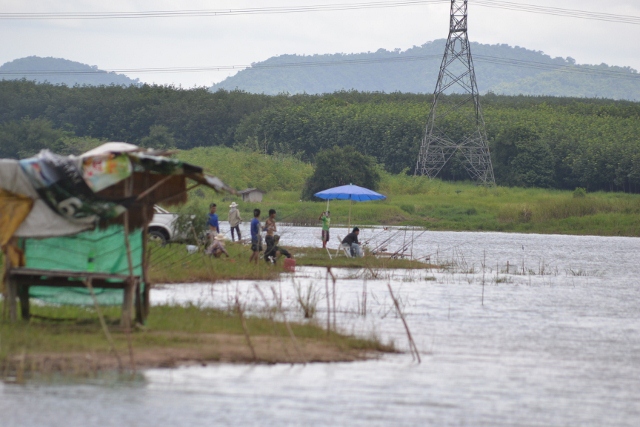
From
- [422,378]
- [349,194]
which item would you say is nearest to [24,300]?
[422,378]

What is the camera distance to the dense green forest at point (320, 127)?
73875 mm

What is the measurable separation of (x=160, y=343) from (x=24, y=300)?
2.25 metres

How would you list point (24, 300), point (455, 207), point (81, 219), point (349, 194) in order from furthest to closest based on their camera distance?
1. point (455, 207)
2. point (349, 194)
3. point (24, 300)
4. point (81, 219)

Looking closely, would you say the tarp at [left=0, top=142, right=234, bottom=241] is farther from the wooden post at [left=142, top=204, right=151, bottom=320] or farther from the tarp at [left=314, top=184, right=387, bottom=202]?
the tarp at [left=314, top=184, right=387, bottom=202]

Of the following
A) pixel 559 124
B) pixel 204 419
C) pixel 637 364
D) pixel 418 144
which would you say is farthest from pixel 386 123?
pixel 204 419

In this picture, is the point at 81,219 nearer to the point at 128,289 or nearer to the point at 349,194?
the point at 128,289

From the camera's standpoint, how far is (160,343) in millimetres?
13500

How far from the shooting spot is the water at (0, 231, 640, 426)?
10.6 metres

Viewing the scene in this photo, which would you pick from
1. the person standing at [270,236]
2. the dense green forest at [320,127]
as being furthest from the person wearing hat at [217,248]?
the dense green forest at [320,127]

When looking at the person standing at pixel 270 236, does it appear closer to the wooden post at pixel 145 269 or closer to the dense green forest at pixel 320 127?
the wooden post at pixel 145 269

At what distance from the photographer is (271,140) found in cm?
8538

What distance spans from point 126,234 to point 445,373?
4583 mm

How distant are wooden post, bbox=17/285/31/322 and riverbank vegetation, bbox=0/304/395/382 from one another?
133 mm

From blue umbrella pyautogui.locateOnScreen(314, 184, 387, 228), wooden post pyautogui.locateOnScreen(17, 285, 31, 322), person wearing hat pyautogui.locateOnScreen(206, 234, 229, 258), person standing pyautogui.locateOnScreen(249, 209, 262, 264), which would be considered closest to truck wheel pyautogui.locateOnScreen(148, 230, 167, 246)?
person wearing hat pyautogui.locateOnScreen(206, 234, 229, 258)
